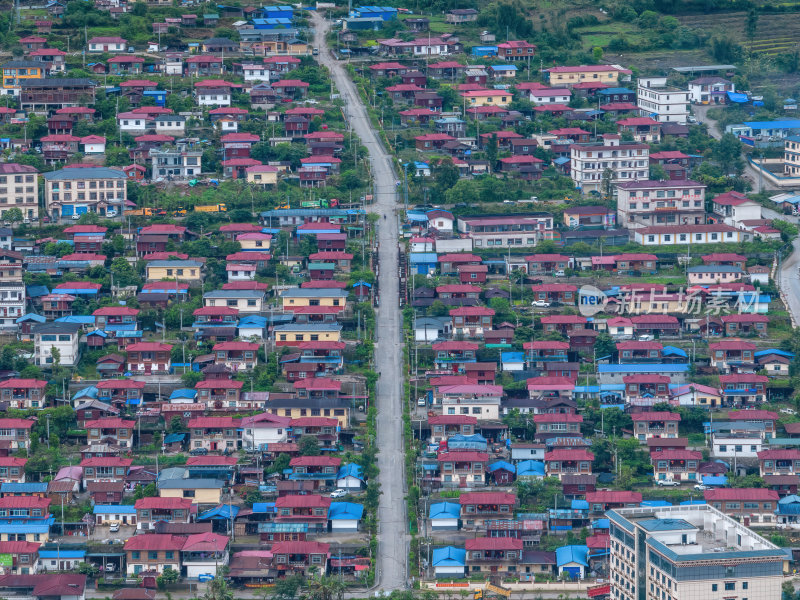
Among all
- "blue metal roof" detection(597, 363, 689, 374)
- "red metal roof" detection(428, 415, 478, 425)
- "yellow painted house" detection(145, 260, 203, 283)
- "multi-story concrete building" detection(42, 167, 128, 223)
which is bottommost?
"red metal roof" detection(428, 415, 478, 425)

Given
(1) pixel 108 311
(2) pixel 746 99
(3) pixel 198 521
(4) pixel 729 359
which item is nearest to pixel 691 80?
(2) pixel 746 99

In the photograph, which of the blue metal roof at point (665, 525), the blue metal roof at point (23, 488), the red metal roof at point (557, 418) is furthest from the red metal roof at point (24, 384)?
the blue metal roof at point (665, 525)

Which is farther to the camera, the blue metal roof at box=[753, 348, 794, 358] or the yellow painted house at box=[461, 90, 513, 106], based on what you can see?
the yellow painted house at box=[461, 90, 513, 106]

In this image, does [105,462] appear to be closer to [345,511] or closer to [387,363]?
[345,511]

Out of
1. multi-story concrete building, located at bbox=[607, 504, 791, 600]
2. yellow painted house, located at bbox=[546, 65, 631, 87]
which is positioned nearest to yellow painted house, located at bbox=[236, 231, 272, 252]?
yellow painted house, located at bbox=[546, 65, 631, 87]

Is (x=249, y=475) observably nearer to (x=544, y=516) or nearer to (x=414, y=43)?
(x=544, y=516)

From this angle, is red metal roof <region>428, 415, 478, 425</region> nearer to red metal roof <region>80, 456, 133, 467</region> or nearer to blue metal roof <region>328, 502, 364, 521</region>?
blue metal roof <region>328, 502, 364, 521</region>

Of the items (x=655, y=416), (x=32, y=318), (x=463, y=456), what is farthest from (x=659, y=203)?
(x=32, y=318)
